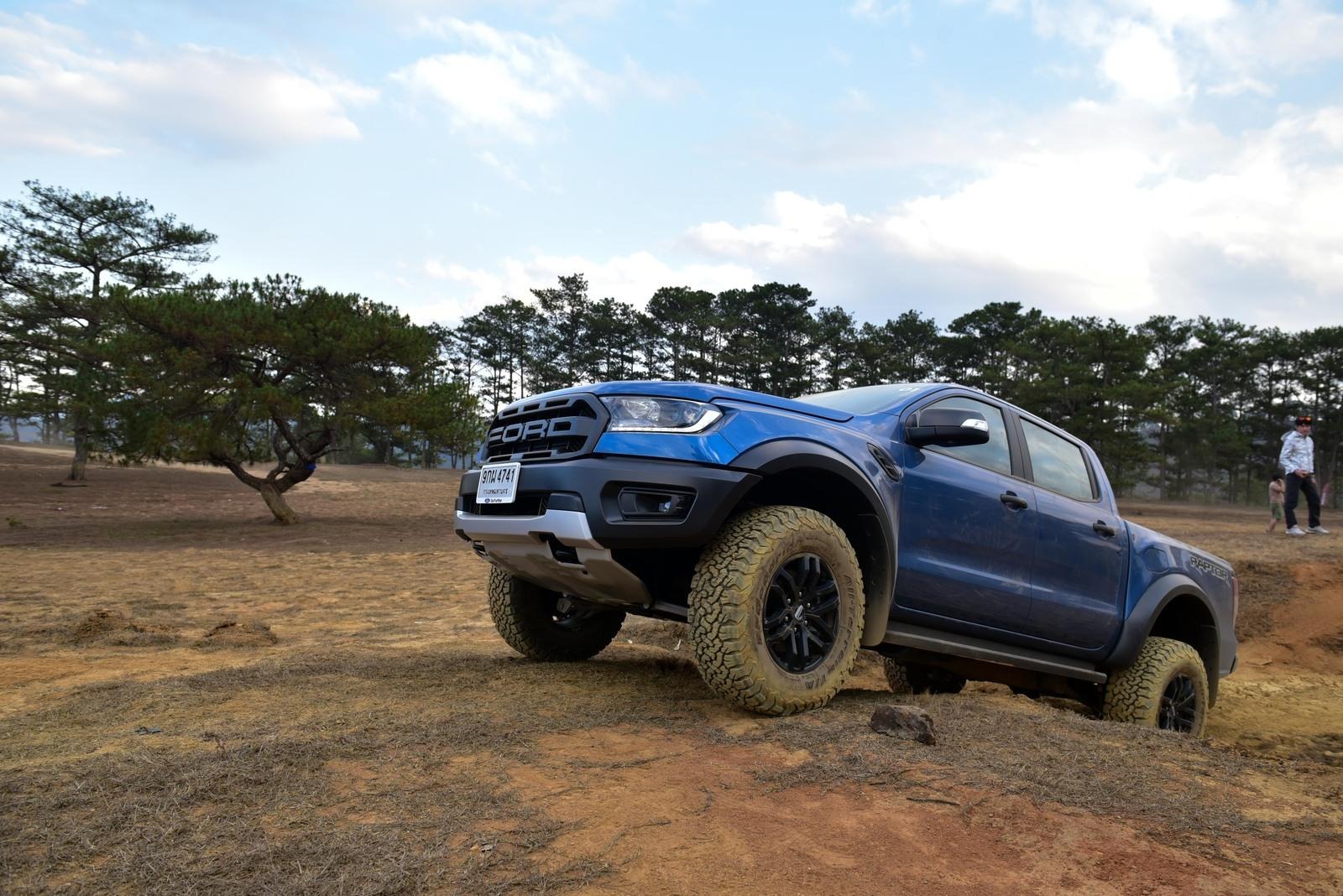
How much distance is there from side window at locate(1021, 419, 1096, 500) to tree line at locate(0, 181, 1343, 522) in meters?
14.4

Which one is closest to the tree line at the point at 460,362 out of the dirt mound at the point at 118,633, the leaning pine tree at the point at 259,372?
the leaning pine tree at the point at 259,372

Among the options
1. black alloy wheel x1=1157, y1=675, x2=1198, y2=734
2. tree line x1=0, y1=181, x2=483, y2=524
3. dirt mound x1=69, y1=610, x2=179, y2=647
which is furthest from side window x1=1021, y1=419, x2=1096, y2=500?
tree line x1=0, y1=181, x2=483, y2=524

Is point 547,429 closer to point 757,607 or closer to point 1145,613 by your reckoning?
point 757,607

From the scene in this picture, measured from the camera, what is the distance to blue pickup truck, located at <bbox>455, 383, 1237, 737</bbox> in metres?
3.26

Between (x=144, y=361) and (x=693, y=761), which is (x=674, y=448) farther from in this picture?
(x=144, y=361)

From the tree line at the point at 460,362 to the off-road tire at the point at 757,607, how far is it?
1499 centimetres

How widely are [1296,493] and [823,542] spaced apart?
1400 cm

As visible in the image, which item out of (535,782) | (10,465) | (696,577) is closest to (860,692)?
(696,577)

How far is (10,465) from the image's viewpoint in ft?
107

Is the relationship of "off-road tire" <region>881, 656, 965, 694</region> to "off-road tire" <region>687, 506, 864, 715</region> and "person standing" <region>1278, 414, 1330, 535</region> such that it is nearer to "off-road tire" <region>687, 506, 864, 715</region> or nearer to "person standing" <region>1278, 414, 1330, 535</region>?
"off-road tire" <region>687, 506, 864, 715</region>

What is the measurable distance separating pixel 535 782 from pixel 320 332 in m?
16.1

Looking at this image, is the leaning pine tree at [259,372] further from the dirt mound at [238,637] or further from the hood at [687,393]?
the hood at [687,393]

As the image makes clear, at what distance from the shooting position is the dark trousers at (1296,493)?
13.1 m

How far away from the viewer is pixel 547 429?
143 inches
